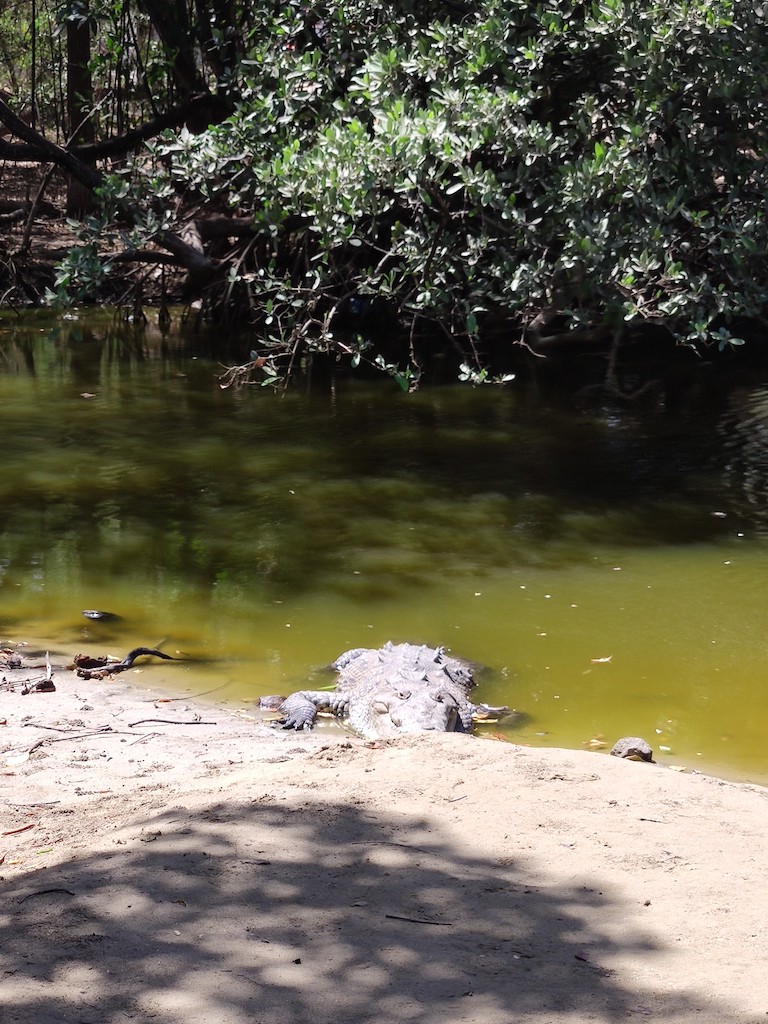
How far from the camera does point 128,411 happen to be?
11.0 m

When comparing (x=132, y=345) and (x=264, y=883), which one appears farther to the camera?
(x=132, y=345)

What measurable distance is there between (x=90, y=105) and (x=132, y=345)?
2.96 m

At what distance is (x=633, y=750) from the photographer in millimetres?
4516

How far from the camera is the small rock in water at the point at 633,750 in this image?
4.52m

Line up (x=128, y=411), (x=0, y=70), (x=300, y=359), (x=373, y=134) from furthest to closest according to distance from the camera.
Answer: (x=0, y=70), (x=300, y=359), (x=128, y=411), (x=373, y=134)

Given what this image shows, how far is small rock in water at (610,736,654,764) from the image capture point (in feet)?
14.8

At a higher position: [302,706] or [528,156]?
[528,156]

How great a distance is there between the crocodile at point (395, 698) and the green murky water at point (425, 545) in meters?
0.25

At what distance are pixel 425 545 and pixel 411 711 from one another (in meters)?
2.45

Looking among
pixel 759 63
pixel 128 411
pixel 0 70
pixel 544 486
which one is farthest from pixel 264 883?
pixel 0 70

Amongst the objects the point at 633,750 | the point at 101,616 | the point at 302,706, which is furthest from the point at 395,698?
the point at 101,616

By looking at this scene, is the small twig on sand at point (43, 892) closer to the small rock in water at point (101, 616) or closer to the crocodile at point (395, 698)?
the crocodile at point (395, 698)

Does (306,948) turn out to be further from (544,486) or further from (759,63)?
(759,63)

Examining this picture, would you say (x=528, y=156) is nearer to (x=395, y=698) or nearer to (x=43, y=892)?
(x=395, y=698)
